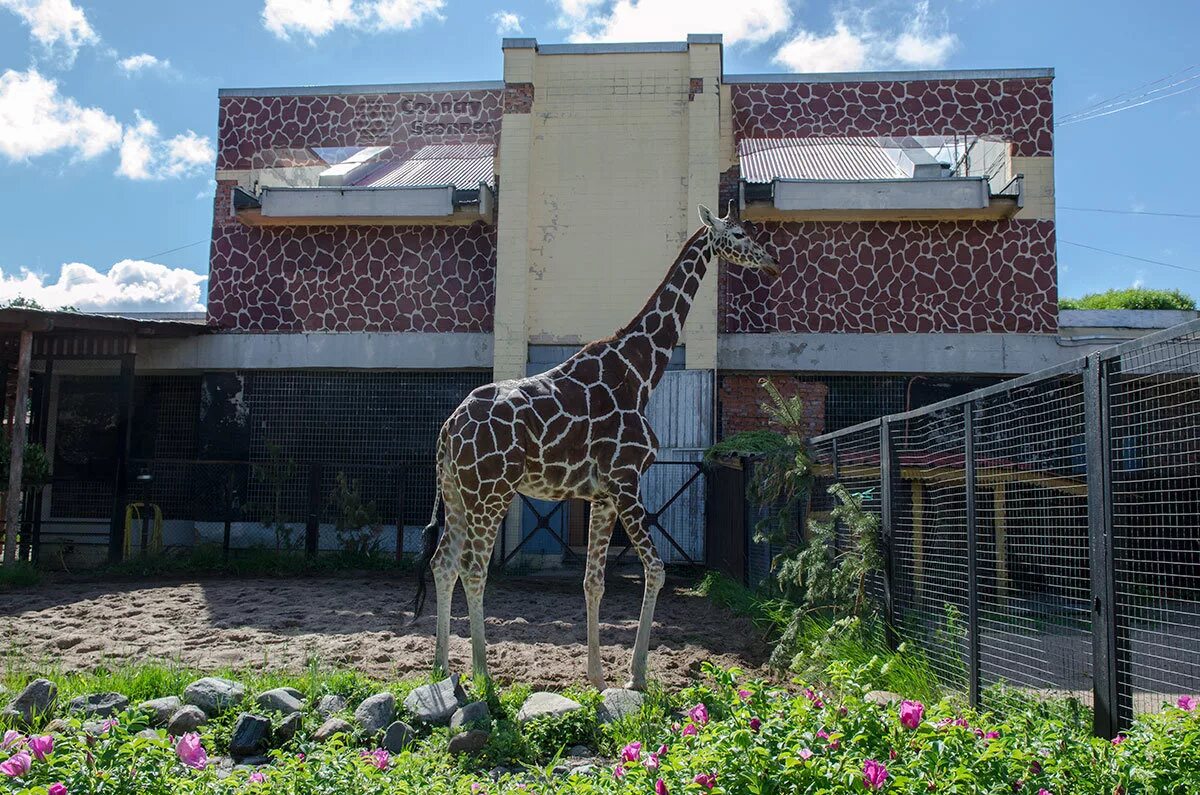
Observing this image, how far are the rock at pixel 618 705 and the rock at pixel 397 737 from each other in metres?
1.07

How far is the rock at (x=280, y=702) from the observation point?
5664 mm

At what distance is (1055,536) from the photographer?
491 centimetres

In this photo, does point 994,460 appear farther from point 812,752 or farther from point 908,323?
point 908,323

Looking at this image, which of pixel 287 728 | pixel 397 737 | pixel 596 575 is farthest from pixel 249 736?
pixel 596 575

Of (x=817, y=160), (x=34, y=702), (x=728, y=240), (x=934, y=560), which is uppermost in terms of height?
(x=817, y=160)

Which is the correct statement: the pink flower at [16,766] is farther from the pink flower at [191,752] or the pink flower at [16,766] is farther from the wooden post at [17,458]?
the wooden post at [17,458]

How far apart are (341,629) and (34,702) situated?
Result: 3312 mm

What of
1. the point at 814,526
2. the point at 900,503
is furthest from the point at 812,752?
A: the point at 814,526

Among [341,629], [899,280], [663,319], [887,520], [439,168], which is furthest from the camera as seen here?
[439,168]

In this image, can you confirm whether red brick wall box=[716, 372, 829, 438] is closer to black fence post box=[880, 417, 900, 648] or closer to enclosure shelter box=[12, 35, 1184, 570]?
enclosure shelter box=[12, 35, 1184, 570]

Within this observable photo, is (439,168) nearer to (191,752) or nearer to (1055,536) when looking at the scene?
(1055,536)

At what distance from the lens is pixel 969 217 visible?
1534 cm

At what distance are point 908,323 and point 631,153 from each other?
5.11 m

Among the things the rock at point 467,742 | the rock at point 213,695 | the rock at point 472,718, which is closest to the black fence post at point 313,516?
the rock at point 213,695
